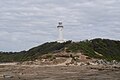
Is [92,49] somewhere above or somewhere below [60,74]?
above

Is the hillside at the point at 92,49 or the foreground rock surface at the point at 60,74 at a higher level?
the hillside at the point at 92,49

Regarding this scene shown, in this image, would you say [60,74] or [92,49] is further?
[92,49]

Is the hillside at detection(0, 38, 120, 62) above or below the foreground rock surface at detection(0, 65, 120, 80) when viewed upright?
above

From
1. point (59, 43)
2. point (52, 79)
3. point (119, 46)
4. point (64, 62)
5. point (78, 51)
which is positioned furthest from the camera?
point (119, 46)

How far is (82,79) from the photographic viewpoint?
40.9m

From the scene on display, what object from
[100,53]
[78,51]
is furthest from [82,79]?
[100,53]

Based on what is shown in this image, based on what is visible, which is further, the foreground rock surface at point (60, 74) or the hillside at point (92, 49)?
the hillside at point (92, 49)

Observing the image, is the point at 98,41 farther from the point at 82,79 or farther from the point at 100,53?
the point at 82,79

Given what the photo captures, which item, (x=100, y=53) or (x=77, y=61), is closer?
(x=77, y=61)

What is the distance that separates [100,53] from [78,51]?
1690 centimetres

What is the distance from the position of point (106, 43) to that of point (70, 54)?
36.6 m

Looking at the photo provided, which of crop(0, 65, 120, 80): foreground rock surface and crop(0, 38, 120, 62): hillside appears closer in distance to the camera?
crop(0, 65, 120, 80): foreground rock surface

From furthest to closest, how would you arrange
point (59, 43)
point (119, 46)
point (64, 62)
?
point (119, 46), point (59, 43), point (64, 62)

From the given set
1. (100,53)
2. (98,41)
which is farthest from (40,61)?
(98,41)
